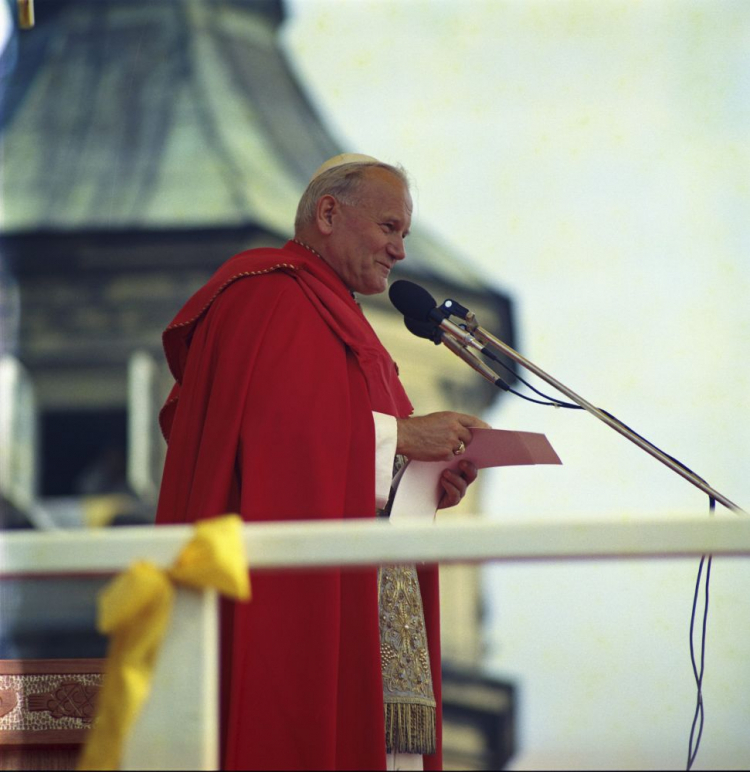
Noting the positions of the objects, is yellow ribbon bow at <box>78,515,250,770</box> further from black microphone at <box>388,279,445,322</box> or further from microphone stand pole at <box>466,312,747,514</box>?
black microphone at <box>388,279,445,322</box>

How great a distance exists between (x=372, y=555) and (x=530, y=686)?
24.4 ft

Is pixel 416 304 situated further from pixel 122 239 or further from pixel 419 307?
pixel 122 239

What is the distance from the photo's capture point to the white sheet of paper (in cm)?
285

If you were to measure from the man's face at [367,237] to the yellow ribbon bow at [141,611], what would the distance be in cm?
166

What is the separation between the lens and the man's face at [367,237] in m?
3.28

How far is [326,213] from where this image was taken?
331cm

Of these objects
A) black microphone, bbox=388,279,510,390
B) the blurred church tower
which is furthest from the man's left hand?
the blurred church tower

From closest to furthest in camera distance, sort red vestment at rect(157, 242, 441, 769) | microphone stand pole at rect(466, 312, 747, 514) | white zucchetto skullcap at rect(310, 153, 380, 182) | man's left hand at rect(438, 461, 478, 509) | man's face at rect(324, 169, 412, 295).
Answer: red vestment at rect(157, 242, 441, 769) < microphone stand pole at rect(466, 312, 747, 514) < man's left hand at rect(438, 461, 478, 509) < man's face at rect(324, 169, 412, 295) < white zucchetto skullcap at rect(310, 153, 380, 182)

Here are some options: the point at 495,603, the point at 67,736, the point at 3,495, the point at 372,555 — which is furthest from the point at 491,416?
the point at 372,555

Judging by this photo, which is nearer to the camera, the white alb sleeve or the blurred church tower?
the white alb sleeve

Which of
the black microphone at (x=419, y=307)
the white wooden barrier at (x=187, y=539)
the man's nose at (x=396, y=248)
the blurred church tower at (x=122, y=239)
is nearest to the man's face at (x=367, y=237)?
the man's nose at (x=396, y=248)

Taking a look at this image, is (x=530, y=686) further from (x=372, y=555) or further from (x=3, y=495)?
(x=372, y=555)

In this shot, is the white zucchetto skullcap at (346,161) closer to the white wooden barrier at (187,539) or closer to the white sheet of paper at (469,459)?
the white sheet of paper at (469,459)

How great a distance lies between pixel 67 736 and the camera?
330 cm
